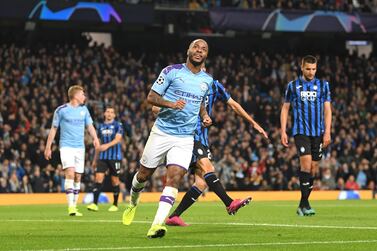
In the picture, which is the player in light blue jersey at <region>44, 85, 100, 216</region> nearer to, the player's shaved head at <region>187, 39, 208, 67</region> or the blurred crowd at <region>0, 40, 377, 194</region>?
the player's shaved head at <region>187, 39, 208, 67</region>

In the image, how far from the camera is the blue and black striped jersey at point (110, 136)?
2128cm

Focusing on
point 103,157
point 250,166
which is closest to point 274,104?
point 250,166

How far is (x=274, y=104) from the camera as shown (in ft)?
124

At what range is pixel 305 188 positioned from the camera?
15.9 meters

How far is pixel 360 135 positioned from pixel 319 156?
20.3m

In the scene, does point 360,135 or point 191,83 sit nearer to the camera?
point 191,83

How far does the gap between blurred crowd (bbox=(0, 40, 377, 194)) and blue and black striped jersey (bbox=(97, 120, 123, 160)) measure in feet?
22.6

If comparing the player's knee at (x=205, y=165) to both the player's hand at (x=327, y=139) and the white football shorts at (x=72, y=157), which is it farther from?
the white football shorts at (x=72, y=157)

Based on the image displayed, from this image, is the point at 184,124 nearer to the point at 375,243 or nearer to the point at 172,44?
the point at 375,243

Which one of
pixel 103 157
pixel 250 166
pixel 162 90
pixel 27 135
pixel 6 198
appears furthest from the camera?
pixel 250 166

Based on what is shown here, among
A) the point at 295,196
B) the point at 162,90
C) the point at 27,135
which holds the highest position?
the point at 162,90

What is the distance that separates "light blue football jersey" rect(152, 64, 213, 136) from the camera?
11094 millimetres

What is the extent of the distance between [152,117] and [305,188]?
1777cm

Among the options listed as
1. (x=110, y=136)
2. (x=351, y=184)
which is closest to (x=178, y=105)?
(x=110, y=136)
